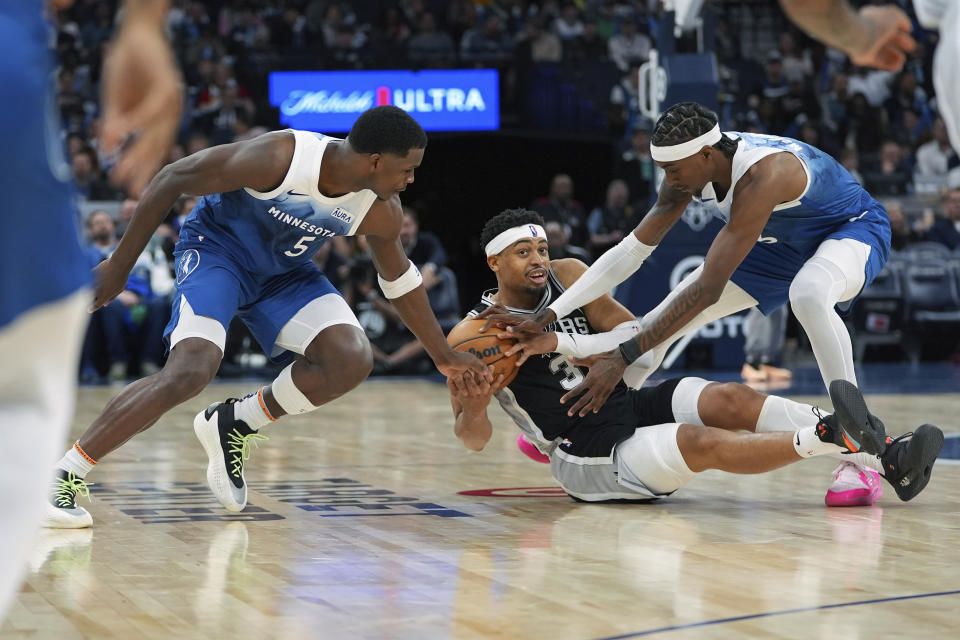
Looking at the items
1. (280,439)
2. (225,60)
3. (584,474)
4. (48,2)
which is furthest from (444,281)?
(48,2)

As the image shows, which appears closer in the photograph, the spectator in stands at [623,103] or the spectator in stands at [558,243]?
the spectator in stands at [558,243]

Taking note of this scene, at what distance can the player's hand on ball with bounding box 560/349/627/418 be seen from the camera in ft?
15.0

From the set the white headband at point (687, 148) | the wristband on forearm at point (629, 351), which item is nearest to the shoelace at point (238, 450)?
the wristband on forearm at point (629, 351)

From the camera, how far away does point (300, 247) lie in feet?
15.3

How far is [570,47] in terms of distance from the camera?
53.9 ft

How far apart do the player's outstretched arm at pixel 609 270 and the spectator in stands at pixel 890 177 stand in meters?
9.80

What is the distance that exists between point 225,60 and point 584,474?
39.5 feet

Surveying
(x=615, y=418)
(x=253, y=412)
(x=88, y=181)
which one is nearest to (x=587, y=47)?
(x=88, y=181)

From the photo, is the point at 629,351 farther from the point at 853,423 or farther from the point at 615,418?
the point at 853,423

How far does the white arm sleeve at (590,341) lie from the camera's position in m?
4.68

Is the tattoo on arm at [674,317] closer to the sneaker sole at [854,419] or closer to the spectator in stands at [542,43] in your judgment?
the sneaker sole at [854,419]

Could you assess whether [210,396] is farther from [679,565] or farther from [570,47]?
[570,47]

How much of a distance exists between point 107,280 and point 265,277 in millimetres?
782

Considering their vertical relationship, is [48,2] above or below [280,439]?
above
